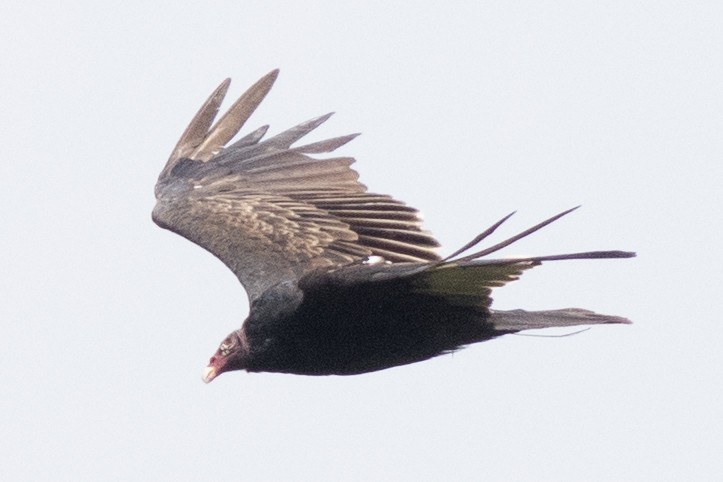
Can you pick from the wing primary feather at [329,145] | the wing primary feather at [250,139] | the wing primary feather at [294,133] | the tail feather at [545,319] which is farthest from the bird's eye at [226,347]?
the wing primary feather at [250,139]

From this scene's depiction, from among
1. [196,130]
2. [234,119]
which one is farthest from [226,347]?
[196,130]

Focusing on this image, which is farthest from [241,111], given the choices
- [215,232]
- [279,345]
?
[279,345]

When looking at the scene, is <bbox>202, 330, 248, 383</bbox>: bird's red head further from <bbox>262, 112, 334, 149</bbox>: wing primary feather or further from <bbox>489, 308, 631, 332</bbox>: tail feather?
<bbox>262, 112, 334, 149</bbox>: wing primary feather

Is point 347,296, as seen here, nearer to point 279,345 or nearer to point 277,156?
point 279,345

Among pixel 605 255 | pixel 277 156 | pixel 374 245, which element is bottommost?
pixel 605 255

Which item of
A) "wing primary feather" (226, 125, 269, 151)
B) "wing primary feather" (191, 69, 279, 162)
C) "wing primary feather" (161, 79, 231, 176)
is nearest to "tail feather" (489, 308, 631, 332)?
"wing primary feather" (226, 125, 269, 151)

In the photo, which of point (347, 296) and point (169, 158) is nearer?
point (347, 296)

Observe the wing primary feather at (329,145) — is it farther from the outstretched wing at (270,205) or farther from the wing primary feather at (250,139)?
Result: the wing primary feather at (250,139)

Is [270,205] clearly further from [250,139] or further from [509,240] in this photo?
[509,240]

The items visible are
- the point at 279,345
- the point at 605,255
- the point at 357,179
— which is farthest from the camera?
the point at 357,179
